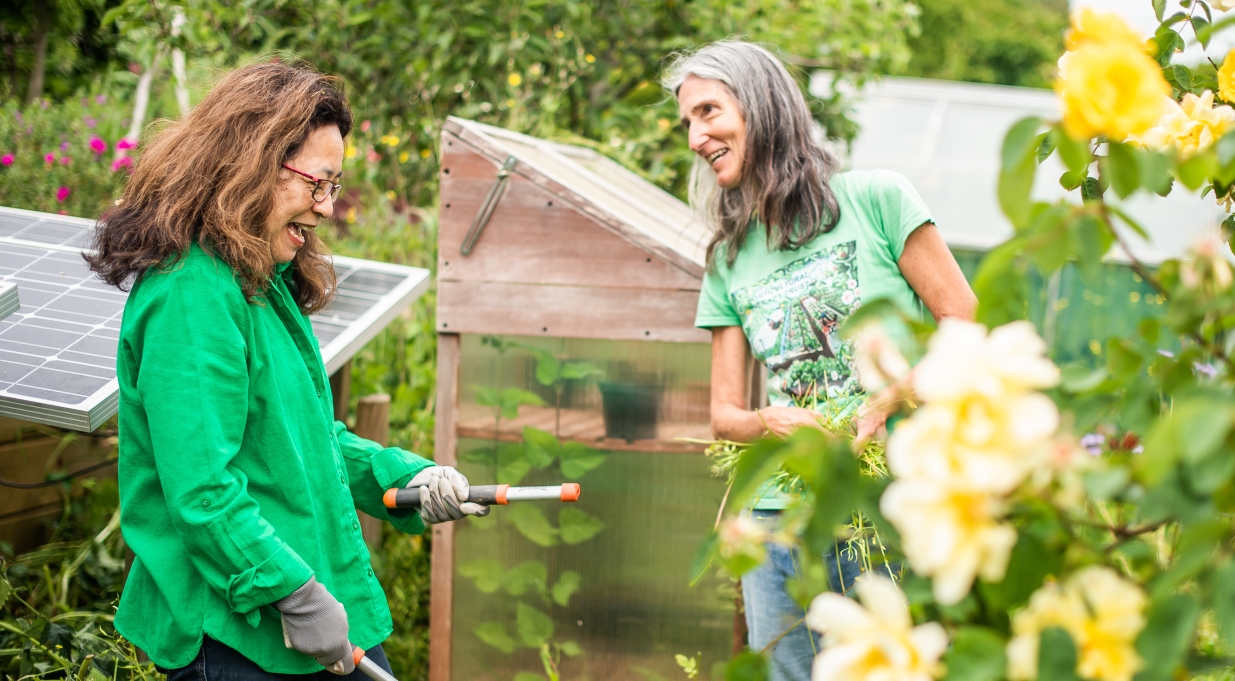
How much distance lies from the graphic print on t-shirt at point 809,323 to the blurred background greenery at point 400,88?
1.24 m

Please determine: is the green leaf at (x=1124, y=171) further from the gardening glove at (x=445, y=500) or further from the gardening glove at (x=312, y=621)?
the gardening glove at (x=445, y=500)

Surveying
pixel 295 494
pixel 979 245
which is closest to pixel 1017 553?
pixel 295 494

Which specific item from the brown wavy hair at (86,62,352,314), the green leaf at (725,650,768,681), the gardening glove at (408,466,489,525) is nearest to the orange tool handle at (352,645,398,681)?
the gardening glove at (408,466,489,525)

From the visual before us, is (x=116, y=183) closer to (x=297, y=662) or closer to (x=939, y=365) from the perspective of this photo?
(x=297, y=662)

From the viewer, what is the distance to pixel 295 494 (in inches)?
58.5

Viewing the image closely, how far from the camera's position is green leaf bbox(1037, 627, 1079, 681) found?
1.61ft

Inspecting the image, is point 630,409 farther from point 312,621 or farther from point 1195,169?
point 1195,169

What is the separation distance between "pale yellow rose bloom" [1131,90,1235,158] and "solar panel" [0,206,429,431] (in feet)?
5.29

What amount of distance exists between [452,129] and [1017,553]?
2.12m

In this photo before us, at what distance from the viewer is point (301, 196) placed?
60.4 inches

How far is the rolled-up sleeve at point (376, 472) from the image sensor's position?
183 centimetres

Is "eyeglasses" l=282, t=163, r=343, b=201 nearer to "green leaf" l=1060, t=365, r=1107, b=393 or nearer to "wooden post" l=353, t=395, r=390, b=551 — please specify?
"green leaf" l=1060, t=365, r=1107, b=393

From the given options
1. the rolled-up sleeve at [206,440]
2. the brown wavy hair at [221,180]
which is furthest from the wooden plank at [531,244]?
the rolled-up sleeve at [206,440]

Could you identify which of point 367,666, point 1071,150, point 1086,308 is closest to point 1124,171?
point 1071,150
